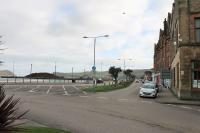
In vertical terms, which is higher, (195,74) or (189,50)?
(189,50)

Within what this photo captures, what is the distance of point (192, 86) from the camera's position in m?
34.0

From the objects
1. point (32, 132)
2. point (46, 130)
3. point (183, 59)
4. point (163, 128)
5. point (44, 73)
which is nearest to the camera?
point (32, 132)

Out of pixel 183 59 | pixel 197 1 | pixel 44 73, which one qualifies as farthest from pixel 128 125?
pixel 44 73

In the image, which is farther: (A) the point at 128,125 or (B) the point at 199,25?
(B) the point at 199,25

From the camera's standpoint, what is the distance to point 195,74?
34.2 meters

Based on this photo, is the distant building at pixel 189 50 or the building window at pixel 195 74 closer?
the distant building at pixel 189 50

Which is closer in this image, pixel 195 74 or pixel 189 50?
pixel 189 50

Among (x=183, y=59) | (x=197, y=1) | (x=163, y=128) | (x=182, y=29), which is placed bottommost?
(x=163, y=128)

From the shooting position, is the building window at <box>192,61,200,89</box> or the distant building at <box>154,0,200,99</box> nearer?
the distant building at <box>154,0,200,99</box>

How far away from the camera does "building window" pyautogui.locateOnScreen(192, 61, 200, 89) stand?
3408 cm

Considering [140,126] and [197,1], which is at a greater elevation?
[197,1]

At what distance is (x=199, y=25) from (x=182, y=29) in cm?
169

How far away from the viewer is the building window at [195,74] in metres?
34.1

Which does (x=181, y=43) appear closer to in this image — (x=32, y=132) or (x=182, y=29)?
(x=182, y=29)
